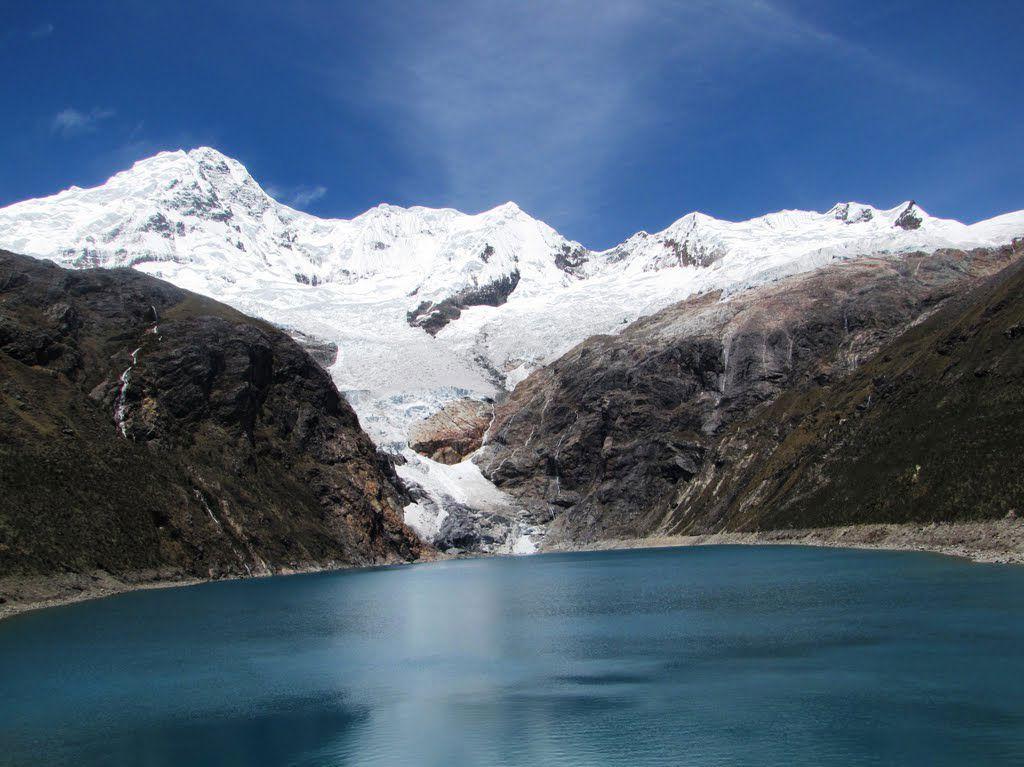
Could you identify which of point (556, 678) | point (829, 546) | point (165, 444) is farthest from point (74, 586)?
point (829, 546)

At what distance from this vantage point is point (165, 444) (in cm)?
10962

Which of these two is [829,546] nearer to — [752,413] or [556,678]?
[556,678]

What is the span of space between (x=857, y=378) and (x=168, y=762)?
397 feet

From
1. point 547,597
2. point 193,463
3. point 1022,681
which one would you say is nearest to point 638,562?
point 547,597

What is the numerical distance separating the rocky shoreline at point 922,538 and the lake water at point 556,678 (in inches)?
136

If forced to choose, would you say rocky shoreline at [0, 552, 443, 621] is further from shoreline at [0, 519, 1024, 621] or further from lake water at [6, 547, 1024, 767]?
lake water at [6, 547, 1024, 767]

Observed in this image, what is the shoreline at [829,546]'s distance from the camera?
66062 mm

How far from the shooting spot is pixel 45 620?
61.4 m

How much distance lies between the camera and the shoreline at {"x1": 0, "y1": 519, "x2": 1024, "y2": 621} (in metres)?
66.1

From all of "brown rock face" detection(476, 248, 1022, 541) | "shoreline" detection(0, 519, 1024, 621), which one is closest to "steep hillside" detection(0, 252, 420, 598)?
"shoreline" detection(0, 519, 1024, 621)

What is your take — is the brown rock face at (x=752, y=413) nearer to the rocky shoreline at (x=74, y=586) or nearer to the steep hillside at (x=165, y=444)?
the steep hillside at (x=165, y=444)

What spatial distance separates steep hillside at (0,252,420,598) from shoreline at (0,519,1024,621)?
101cm

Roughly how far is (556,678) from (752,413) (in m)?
133

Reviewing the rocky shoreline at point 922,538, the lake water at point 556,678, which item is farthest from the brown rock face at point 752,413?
the lake water at point 556,678
